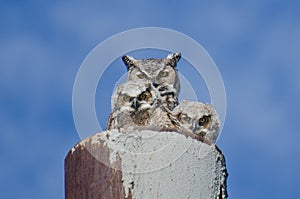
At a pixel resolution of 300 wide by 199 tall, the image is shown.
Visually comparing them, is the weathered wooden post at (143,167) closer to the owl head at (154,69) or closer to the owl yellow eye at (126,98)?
the owl yellow eye at (126,98)

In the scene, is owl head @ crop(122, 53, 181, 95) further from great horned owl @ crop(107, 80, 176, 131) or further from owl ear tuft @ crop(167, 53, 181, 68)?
great horned owl @ crop(107, 80, 176, 131)

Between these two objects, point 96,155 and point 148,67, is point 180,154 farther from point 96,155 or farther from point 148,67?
point 148,67

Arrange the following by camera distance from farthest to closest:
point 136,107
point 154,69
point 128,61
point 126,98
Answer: point 128,61 < point 154,69 < point 126,98 < point 136,107

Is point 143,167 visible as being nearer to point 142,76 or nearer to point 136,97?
point 136,97

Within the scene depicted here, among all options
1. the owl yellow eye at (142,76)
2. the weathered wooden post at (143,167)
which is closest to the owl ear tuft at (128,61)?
the owl yellow eye at (142,76)

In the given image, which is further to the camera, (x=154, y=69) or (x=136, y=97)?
(x=154, y=69)

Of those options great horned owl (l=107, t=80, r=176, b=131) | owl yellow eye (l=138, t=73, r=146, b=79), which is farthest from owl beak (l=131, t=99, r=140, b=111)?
owl yellow eye (l=138, t=73, r=146, b=79)

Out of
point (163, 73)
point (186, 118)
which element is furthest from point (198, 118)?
point (163, 73)
